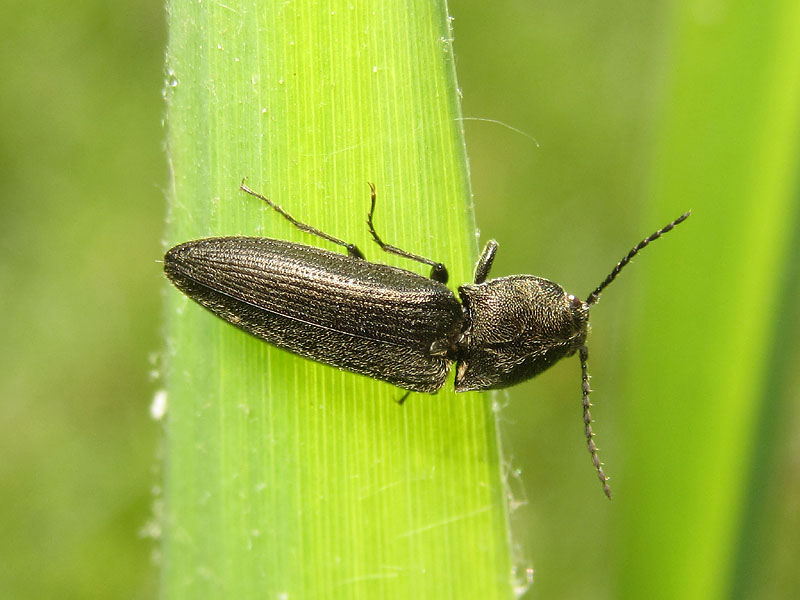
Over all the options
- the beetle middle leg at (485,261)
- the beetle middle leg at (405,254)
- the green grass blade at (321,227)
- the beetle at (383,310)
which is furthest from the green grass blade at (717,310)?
the beetle middle leg at (405,254)

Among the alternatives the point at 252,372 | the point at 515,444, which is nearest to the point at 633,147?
the point at 515,444

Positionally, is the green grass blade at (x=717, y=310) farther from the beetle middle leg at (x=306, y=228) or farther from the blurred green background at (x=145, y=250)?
the beetle middle leg at (x=306, y=228)

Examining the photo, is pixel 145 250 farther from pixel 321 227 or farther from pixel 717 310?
pixel 717 310

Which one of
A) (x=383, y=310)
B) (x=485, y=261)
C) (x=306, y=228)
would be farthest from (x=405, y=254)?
(x=485, y=261)

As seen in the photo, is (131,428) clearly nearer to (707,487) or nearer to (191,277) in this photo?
(191,277)

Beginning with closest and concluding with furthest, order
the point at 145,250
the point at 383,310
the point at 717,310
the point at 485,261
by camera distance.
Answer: the point at 717,310 < the point at 383,310 < the point at 485,261 < the point at 145,250

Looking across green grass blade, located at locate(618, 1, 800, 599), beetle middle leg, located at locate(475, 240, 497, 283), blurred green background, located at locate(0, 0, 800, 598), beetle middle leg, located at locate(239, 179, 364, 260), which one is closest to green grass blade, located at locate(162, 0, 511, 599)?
beetle middle leg, located at locate(239, 179, 364, 260)
